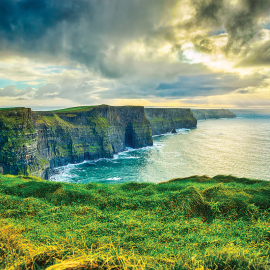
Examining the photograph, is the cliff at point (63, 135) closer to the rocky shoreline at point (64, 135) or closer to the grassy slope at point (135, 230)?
the rocky shoreline at point (64, 135)

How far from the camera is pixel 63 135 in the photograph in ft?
181

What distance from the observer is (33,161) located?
37.1m

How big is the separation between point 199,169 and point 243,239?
1719 inches

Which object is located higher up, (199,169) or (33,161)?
(33,161)

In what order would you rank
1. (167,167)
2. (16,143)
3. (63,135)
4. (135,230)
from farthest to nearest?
(63,135) < (167,167) < (16,143) < (135,230)

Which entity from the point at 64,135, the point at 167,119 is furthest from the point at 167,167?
the point at 167,119

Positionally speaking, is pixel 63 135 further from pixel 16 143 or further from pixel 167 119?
pixel 167 119

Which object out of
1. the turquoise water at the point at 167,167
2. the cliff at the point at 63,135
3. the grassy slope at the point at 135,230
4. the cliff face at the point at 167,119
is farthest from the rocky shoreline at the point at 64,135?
the cliff face at the point at 167,119

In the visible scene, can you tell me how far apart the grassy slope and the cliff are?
85.0ft

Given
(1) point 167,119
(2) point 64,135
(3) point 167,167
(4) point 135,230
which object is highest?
(1) point 167,119

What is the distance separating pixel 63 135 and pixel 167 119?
99.7 m

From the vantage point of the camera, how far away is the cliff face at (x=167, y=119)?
127062 mm

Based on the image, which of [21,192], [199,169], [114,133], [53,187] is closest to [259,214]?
[53,187]

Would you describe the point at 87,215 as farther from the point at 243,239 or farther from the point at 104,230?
the point at 243,239
